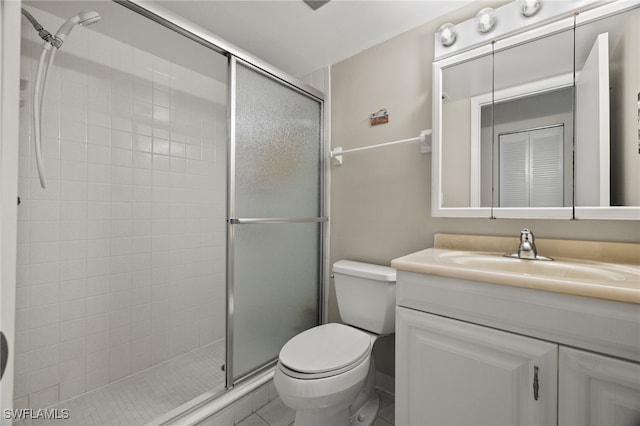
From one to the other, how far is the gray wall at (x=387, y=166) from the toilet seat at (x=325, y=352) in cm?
43

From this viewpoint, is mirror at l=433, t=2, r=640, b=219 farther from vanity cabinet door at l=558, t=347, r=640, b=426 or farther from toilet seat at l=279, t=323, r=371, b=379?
toilet seat at l=279, t=323, r=371, b=379

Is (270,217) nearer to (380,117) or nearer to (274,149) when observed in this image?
(274,149)

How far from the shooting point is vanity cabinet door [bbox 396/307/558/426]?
86cm

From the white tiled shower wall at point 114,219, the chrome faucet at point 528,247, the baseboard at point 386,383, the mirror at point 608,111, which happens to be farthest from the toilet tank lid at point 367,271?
the white tiled shower wall at point 114,219

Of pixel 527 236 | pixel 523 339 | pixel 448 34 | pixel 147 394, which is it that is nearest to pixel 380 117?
pixel 448 34

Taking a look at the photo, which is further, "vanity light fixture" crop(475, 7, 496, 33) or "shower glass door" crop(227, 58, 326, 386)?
"shower glass door" crop(227, 58, 326, 386)

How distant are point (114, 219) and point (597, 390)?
7.56ft

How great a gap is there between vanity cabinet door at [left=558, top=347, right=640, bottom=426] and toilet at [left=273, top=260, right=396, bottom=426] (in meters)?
0.70

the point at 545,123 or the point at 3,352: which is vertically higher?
the point at 545,123

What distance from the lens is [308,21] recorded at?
161cm

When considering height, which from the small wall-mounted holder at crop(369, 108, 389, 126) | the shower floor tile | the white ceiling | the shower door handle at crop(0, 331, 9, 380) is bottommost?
the shower floor tile

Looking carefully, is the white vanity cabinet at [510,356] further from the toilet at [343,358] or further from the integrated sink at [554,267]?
the toilet at [343,358]

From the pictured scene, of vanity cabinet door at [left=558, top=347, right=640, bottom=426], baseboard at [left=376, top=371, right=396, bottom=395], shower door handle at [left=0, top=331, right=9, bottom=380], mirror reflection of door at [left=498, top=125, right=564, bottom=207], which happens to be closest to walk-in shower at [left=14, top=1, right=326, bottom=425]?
baseboard at [left=376, top=371, right=396, bottom=395]

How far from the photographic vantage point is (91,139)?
5.55ft
